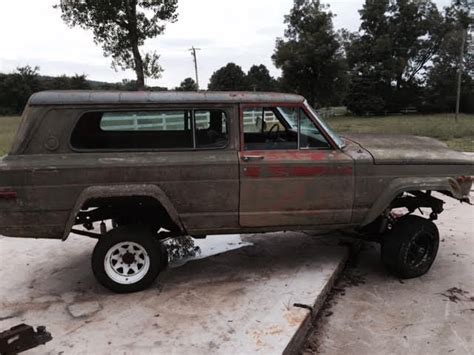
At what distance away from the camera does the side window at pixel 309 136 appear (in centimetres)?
450

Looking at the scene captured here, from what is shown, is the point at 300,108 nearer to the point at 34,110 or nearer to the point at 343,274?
the point at 343,274

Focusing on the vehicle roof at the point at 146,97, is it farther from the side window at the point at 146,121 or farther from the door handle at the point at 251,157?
the door handle at the point at 251,157

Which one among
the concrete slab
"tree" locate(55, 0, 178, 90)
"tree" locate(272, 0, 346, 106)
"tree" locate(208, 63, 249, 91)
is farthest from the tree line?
the concrete slab

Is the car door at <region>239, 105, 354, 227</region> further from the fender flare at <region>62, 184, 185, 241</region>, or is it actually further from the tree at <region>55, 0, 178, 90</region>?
the tree at <region>55, 0, 178, 90</region>

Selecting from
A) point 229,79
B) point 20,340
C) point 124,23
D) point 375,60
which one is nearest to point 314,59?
point 375,60

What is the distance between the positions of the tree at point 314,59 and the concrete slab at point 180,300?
129ft

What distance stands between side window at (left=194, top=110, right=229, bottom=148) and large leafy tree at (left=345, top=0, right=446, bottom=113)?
51049 millimetres

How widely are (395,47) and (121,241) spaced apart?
2329 inches

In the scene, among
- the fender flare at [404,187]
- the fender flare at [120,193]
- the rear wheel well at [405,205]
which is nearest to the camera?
the fender flare at [120,193]

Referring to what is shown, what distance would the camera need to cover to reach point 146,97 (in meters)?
4.22

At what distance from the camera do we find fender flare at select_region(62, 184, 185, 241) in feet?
13.2

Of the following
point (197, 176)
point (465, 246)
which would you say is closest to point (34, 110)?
point (197, 176)

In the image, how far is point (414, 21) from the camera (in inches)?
2286

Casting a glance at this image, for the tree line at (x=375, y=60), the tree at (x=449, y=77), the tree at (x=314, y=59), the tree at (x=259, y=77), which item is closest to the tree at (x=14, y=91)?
the tree line at (x=375, y=60)
